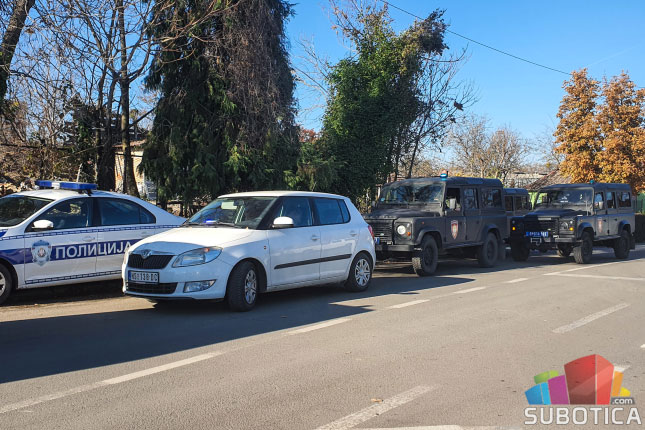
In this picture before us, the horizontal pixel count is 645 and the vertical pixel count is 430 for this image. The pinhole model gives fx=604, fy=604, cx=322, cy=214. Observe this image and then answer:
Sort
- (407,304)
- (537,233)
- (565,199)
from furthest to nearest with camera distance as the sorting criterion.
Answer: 1. (565,199)
2. (537,233)
3. (407,304)

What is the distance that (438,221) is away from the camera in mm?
13500

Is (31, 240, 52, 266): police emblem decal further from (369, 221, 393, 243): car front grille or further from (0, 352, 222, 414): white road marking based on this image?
(369, 221, 393, 243): car front grille

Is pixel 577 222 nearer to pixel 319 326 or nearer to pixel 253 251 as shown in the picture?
pixel 253 251

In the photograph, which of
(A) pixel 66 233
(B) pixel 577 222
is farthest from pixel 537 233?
(A) pixel 66 233

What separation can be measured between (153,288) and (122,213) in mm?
2420

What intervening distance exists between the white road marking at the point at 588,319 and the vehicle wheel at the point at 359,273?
3747 millimetres

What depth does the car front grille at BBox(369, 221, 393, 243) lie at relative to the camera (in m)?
13.1

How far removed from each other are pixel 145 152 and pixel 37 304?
6.78 m

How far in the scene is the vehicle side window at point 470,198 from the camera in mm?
14771

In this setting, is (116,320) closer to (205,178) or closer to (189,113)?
(205,178)

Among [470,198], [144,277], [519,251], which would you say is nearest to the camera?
[144,277]

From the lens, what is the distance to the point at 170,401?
15.3 ft
